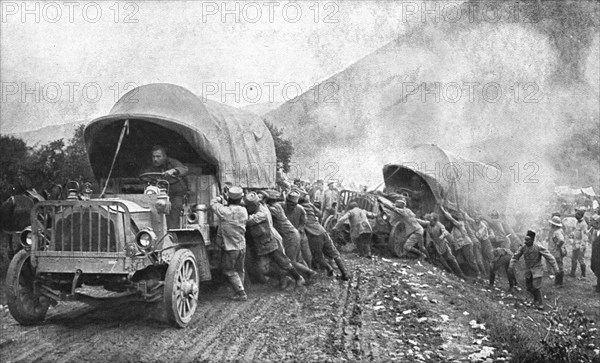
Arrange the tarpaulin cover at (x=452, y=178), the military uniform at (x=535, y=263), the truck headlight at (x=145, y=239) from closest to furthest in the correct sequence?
the truck headlight at (x=145, y=239) < the military uniform at (x=535, y=263) < the tarpaulin cover at (x=452, y=178)

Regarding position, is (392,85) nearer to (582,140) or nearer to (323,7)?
(582,140)

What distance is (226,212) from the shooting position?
710cm

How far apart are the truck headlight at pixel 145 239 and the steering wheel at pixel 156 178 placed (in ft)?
5.19

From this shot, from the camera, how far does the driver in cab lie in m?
7.06

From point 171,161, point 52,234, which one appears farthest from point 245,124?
point 52,234

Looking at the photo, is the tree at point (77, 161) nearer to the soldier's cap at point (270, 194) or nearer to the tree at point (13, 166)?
the tree at point (13, 166)

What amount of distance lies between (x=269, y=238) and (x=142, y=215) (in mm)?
2226

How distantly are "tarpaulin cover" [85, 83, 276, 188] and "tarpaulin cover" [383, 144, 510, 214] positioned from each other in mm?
6393

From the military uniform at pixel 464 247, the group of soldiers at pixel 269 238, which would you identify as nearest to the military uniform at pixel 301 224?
the group of soldiers at pixel 269 238

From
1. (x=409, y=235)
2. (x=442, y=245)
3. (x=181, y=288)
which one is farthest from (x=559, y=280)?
(x=181, y=288)

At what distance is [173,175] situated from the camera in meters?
7.05

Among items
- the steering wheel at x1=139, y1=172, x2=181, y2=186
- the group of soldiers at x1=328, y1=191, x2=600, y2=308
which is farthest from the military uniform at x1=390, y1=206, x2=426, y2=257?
the steering wheel at x1=139, y1=172, x2=181, y2=186

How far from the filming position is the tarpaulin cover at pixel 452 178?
519 inches

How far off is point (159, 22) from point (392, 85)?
8.62 metres
